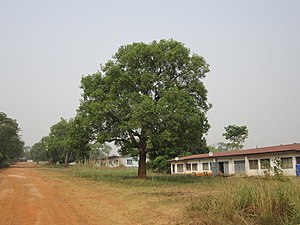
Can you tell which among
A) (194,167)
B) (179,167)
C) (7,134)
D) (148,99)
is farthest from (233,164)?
(7,134)

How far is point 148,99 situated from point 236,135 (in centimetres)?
3864

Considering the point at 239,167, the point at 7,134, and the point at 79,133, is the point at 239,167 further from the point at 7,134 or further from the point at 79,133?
the point at 7,134

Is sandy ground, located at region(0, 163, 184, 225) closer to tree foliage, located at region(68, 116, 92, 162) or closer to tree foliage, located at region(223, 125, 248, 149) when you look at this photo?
tree foliage, located at region(68, 116, 92, 162)

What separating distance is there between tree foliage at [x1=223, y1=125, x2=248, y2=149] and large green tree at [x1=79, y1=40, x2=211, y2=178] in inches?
1222

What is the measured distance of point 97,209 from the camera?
39.5 ft

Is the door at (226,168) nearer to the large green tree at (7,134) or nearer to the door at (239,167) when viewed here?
the door at (239,167)

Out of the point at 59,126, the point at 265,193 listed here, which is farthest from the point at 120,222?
the point at 59,126

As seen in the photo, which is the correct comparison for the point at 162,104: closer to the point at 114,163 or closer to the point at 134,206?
the point at 134,206

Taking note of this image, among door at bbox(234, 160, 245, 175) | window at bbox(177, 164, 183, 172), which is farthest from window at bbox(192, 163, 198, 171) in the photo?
door at bbox(234, 160, 245, 175)

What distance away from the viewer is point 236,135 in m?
57.1

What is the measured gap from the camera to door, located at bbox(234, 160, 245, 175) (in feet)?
114

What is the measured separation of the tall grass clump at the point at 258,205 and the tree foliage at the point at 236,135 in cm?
4861

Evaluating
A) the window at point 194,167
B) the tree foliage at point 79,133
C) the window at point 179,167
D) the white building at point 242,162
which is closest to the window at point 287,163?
the white building at point 242,162

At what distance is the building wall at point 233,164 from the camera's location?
96.1ft
